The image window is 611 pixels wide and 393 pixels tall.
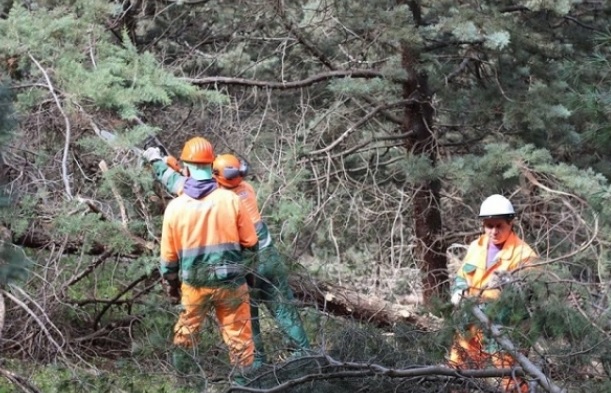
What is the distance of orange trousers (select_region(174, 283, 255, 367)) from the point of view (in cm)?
600

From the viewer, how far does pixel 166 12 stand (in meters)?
11.5

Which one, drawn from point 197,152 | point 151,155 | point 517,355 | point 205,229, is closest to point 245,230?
point 205,229

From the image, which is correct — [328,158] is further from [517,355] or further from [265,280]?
[517,355]

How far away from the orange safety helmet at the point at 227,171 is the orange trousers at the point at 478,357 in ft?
9.88

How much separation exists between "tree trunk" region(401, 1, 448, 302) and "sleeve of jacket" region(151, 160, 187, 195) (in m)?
3.84

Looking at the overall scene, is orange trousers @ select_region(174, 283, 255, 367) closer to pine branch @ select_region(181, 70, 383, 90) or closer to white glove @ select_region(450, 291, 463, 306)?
white glove @ select_region(450, 291, 463, 306)

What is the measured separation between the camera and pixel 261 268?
6.52m

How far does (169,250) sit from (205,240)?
0.98 ft

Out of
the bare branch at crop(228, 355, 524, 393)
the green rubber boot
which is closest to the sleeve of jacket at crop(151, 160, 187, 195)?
the green rubber boot

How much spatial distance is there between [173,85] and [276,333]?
283 cm

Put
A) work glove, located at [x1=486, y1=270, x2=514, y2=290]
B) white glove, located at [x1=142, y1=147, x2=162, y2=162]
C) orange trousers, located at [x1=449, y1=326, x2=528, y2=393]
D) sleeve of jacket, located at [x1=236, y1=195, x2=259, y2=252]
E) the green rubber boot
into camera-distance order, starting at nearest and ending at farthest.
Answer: orange trousers, located at [x1=449, y1=326, x2=528, y2=393]
work glove, located at [x1=486, y1=270, x2=514, y2=290]
the green rubber boot
sleeve of jacket, located at [x1=236, y1=195, x2=259, y2=252]
white glove, located at [x1=142, y1=147, x2=162, y2=162]

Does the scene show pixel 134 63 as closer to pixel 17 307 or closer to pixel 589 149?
pixel 17 307

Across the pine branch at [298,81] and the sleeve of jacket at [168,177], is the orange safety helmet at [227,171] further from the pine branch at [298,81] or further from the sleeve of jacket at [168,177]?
the pine branch at [298,81]

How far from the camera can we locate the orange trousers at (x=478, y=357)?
4953 millimetres
